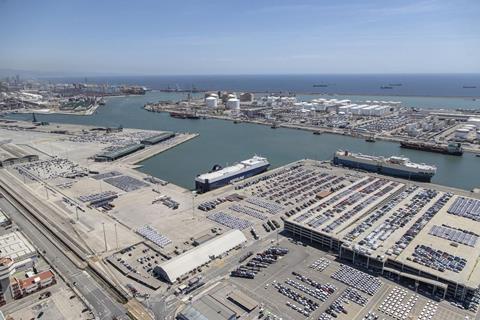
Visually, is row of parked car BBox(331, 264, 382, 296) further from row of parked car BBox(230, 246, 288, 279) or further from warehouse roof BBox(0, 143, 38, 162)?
warehouse roof BBox(0, 143, 38, 162)

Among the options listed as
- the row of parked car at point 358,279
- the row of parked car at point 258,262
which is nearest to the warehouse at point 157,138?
the row of parked car at point 258,262

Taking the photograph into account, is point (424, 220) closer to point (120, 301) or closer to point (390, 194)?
point (390, 194)

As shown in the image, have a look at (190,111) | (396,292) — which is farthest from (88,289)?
(190,111)

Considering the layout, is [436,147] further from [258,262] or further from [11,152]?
[11,152]

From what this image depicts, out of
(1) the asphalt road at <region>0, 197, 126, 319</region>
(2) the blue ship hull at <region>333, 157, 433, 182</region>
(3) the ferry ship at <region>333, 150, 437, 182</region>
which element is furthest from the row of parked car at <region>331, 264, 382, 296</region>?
(3) the ferry ship at <region>333, 150, 437, 182</region>

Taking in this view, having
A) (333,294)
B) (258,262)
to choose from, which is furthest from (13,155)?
(333,294)
